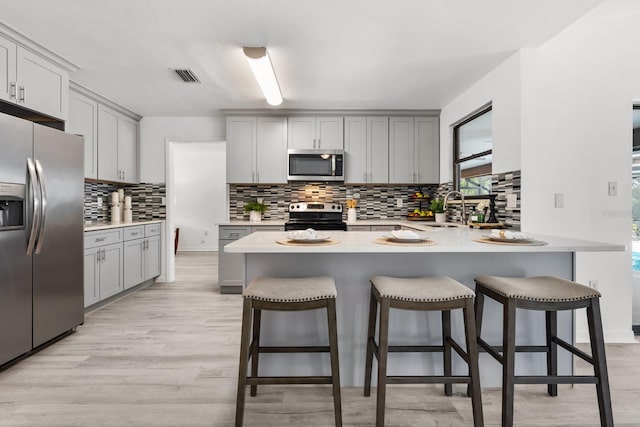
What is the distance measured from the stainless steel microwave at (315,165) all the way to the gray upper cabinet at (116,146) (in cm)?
215

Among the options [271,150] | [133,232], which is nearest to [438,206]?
[271,150]

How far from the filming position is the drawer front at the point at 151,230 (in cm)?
448

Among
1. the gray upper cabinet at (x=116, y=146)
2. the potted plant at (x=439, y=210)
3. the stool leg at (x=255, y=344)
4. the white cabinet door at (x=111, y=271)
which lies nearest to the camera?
the stool leg at (x=255, y=344)

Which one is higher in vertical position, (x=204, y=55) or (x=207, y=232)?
(x=204, y=55)

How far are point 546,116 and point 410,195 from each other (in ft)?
7.61

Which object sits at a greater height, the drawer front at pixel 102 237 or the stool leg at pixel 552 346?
the drawer front at pixel 102 237

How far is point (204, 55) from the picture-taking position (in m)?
2.86

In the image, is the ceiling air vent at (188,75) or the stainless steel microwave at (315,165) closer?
the ceiling air vent at (188,75)

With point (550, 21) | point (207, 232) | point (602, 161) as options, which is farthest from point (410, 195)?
point (207, 232)

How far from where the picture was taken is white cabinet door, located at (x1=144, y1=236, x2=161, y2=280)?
14.7 feet

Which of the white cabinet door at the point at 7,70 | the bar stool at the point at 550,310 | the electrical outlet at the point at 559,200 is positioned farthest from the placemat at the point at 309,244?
the white cabinet door at the point at 7,70

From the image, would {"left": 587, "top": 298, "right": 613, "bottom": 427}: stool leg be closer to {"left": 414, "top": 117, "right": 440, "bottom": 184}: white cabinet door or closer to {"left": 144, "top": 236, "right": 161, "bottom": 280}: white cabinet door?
{"left": 414, "top": 117, "right": 440, "bottom": 184}: white cabinet door

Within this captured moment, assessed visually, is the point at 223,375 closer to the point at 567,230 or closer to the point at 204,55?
the point at 204,55

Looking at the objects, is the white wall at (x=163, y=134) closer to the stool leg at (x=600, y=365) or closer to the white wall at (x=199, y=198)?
the white wall at (x=199, y=198)
